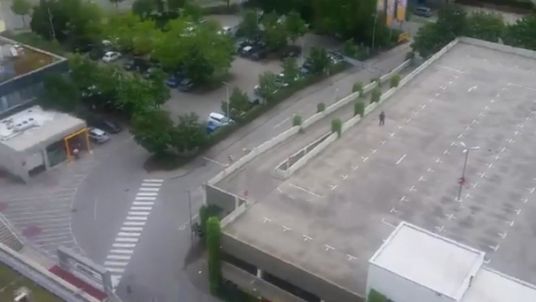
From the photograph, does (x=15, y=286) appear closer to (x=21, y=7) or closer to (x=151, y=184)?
(x=151, y=184)

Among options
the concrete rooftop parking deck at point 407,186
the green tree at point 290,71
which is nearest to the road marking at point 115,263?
the concrete rooftop parking deck at point 407,186

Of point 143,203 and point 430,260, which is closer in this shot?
point 430,260

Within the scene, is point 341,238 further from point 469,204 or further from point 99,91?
point 99,91

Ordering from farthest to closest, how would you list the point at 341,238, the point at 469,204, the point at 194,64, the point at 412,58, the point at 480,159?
the point at 412,58, the point at 194,64, the point at 480,159, the point at 469,204, the point at 341,238

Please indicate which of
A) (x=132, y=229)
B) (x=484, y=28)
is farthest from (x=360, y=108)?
(x=484, y=28)

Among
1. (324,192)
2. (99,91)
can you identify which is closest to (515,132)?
(324,192)

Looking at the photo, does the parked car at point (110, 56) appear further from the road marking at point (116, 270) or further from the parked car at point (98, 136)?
the road marking at point (116, 270)

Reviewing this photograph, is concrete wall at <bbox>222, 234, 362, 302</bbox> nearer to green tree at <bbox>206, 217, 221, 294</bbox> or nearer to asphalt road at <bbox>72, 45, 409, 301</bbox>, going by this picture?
green tree at <bbox>206, 217, 221, 294</bbox>

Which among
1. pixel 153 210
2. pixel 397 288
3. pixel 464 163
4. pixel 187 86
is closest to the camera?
pixel 397 288
